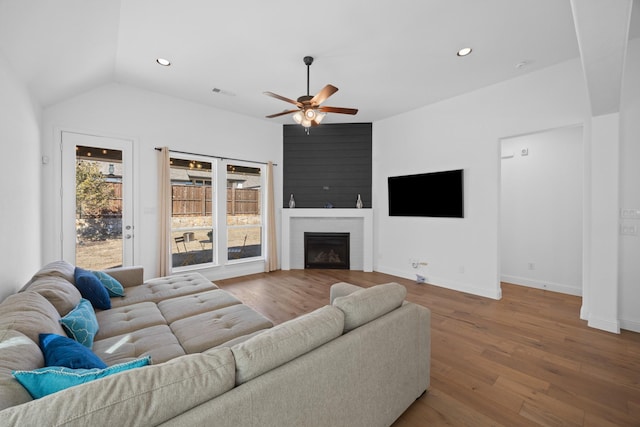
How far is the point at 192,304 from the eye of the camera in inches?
98.1

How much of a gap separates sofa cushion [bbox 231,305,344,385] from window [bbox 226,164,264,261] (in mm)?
4268

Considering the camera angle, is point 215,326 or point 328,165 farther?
point 328,165

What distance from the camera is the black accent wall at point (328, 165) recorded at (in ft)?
19.0

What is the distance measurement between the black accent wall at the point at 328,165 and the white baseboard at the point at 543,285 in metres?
2.89

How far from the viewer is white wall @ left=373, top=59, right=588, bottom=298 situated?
11.3 feet

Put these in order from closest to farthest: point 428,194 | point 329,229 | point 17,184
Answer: point 17,184
point 428,194
point 329,229

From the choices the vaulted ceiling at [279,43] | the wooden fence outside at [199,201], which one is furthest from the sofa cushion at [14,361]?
the wooden fence outside at [199,201]

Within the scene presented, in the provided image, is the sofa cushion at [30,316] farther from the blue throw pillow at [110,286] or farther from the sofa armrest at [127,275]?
the sofa armrest at [127,275]

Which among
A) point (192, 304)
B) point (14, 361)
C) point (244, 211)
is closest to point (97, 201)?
point (244, 211)

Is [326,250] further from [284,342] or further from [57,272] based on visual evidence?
[284,342]

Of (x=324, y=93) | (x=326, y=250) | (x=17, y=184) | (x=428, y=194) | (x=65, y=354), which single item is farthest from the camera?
(x=326, y=250)

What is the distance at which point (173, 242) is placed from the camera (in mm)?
4645

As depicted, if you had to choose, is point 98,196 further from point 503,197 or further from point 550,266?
point 550,266

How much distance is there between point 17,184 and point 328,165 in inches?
180
